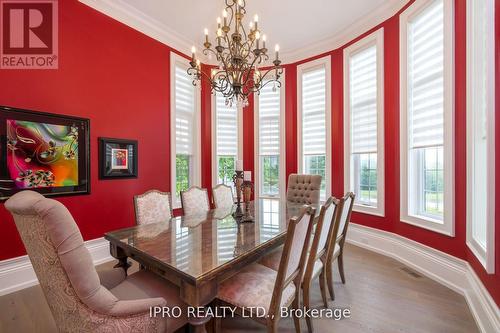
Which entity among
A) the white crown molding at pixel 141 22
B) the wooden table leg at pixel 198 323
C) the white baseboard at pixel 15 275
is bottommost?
the white baseboard at pixel 15 275

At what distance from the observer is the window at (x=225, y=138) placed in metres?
4.69

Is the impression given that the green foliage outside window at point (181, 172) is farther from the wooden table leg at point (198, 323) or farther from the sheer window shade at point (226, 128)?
the wooden table leg at point (198, 323)

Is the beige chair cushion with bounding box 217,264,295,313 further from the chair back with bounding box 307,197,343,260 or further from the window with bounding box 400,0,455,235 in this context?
the window with bounding box 400,0,455,235

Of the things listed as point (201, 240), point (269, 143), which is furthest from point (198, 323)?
point (269, 143)

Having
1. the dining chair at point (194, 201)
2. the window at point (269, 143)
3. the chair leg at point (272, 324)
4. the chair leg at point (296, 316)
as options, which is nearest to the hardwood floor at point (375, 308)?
the chair leg at point (296, 316)

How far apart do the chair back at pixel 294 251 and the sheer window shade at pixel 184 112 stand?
3.21 m

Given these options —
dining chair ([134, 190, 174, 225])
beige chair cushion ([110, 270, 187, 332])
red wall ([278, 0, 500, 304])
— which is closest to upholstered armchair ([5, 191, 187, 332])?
beige chair cushion ([110, 270, 187, 332])

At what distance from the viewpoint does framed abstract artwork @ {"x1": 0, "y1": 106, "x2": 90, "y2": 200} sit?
89.9 inches

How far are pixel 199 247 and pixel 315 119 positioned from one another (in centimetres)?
347

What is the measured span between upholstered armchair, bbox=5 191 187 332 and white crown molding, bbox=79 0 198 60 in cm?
312

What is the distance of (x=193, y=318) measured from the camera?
1.20 m

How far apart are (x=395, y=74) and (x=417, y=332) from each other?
3.01 m

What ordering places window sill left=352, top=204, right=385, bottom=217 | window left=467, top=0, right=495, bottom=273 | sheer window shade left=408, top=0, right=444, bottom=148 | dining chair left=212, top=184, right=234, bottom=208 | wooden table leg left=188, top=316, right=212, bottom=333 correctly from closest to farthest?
wooden table leg left=188, top=316, right=212, bottom=333, window left=467, top=0, right=495, bottom=273, sheer window shade left=408, top=0, right=444, bottom=148, dining chair left=212, top=184, right=234, bottom=208, window sill left=352, top=204, right=385, bottom=217

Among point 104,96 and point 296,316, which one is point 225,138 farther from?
point 296,316
